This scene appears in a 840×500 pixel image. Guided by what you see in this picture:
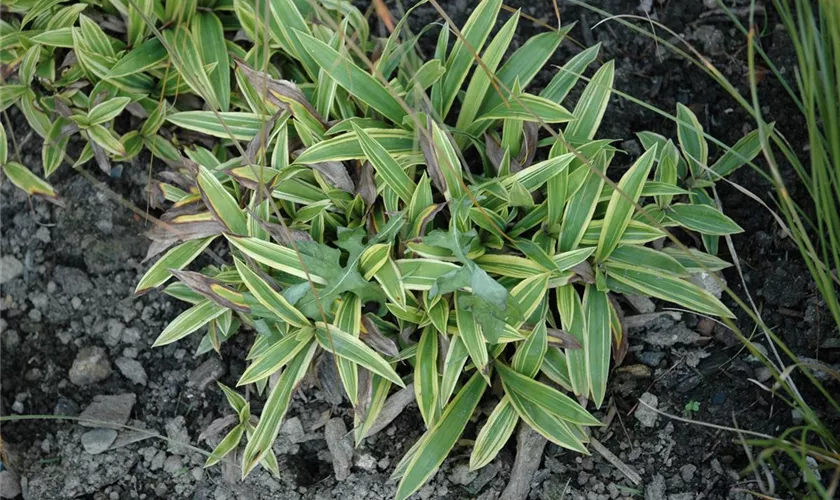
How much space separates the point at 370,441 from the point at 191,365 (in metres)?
0.53

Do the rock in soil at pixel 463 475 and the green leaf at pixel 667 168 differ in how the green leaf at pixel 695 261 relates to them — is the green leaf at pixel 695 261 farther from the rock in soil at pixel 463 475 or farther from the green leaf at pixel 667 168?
the rock in soil at pixel 463 475

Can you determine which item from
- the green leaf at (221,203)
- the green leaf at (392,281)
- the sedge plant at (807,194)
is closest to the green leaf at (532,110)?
the sedge plant at (807,194)

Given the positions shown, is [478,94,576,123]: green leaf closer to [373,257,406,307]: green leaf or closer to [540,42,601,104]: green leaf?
[540,42,601,104]: green leaf

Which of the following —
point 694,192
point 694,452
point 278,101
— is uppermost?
point 278,101

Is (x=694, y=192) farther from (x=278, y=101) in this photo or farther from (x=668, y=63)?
(x=278, y=101)

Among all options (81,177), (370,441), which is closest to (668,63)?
(370,441)

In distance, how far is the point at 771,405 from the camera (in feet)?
6.06

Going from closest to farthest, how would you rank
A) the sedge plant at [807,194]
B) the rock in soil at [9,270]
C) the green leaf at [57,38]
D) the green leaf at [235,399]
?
the sedge plant at [807,194], the green leaf at [235,399], the green leaf at [57,38], the rock in soil at [9,270]

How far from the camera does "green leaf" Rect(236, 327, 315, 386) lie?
180 centimetres

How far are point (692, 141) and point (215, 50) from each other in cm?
128

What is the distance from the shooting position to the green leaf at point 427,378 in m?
1.80

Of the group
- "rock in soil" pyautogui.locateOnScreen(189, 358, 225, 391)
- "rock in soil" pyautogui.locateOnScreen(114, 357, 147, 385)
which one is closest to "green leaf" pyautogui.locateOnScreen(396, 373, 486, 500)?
"rock in soil" pyautogui.locateOnScreen(189, 358, 225, 391)

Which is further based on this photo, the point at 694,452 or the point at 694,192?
the point at 694,192

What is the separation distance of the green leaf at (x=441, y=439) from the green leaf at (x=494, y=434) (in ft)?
0.17
